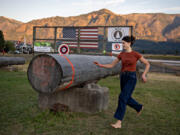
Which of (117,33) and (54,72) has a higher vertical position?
(117,33)

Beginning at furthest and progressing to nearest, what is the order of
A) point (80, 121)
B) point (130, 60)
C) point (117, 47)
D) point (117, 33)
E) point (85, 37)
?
point (85, 37)
point (117, 33)
point (117, 47)
point (80, 121)
point (130, 60)

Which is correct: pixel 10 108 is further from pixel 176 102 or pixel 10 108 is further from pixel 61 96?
pixel 176 102

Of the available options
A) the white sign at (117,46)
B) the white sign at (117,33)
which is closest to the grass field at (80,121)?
the white sign at (117,46)

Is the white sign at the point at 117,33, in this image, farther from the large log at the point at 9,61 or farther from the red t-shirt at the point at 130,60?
the red t-shirt at the point at 130,60

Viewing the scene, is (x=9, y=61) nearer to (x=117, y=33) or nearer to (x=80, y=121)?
(x=117, y=33)

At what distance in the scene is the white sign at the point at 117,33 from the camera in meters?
11.8

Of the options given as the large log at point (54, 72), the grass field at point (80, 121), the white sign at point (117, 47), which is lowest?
the grass field at point (80, 121)

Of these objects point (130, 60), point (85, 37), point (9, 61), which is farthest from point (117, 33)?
point (130, 60)

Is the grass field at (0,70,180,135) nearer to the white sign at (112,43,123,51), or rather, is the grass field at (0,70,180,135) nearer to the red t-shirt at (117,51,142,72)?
the red t-shirt at (117,51,142,72)

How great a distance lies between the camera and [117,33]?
11977mm

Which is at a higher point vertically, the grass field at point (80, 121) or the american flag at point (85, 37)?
the american flag at point (85, 37)

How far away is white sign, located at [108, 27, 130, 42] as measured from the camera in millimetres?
11812

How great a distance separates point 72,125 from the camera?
338 centimetres

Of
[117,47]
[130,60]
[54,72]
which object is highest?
[117,47]
